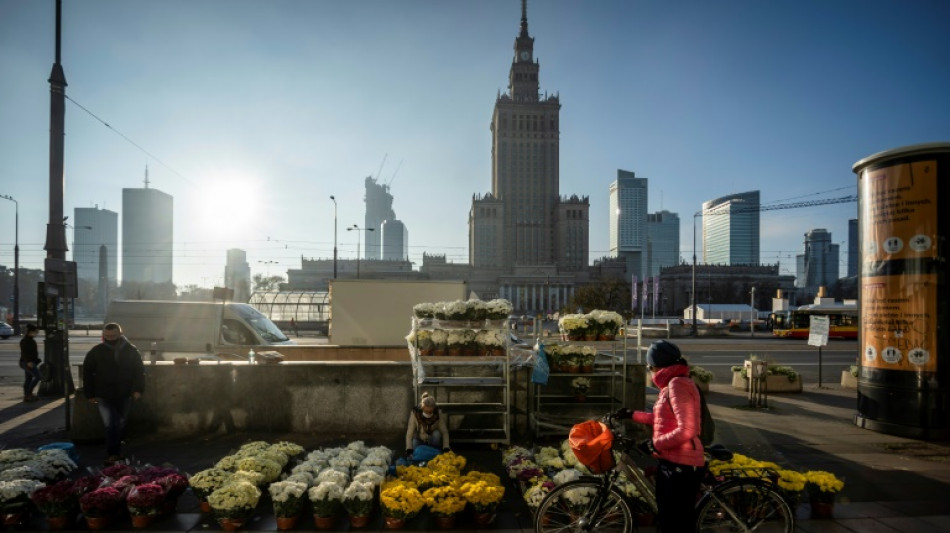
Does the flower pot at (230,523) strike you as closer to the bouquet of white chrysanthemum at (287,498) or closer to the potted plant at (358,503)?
the bouquet of white chrysanthemum at (287,498)

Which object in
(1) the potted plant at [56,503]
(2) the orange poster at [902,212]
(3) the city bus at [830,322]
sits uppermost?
(2) the orange poster at [902,212]

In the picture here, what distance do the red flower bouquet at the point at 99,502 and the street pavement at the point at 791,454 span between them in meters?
0.49

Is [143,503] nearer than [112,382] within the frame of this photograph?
Yes

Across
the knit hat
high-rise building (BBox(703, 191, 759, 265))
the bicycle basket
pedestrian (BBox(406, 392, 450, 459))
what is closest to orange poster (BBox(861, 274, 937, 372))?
the knit hat

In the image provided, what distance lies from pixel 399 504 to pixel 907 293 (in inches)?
402

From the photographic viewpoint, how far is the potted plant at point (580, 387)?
890 centimetres

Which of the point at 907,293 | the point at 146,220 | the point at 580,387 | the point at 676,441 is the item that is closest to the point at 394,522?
the point at 676,441

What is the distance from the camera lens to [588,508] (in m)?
4.56

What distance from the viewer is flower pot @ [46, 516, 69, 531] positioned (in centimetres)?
556

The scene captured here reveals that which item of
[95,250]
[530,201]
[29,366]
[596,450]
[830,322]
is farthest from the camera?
[530,201]

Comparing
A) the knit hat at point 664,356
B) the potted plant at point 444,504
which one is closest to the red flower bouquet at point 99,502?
the potted plant at point 444,504

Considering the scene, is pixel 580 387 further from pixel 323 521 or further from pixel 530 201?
pixel 530 201

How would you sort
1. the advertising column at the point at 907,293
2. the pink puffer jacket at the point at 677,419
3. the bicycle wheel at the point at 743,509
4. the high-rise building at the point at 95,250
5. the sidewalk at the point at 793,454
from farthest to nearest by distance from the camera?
the high-rise building at the point at 95,250, the advertising column at the point at 907,293, the sidewalk at the point at 793,454, the bicycle wheel at the point at 743,509, the pink puffer jacket at the point at 677,419

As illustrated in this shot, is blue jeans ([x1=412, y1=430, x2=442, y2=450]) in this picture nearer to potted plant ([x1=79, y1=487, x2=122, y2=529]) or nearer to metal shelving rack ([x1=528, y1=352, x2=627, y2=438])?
metal shelving rack ([x1=528, y1=352, x2=627, y2=438])
